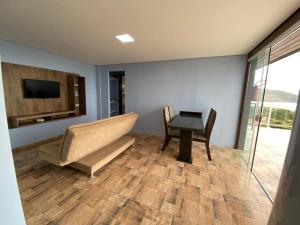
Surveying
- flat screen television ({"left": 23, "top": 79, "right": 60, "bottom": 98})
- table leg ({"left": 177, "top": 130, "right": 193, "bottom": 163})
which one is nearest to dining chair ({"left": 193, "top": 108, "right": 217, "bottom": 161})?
table leg ({"left": 177, "top": 130, "right": 193, "bottom": 163})

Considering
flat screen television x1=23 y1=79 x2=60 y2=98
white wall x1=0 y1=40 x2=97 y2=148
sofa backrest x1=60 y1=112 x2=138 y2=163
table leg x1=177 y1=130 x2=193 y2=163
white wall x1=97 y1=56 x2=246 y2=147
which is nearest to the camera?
sofa backrest x1=60 y1=112 x2=138 y2=163

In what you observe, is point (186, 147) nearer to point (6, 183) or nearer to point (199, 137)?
point (199, 137)

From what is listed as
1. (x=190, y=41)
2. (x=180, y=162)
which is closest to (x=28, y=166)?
(x=180, y=162)

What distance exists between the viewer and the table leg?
275cm

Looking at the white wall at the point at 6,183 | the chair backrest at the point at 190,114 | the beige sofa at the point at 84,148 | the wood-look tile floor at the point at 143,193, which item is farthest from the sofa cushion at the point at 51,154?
the chair backrest at the point at 190,114

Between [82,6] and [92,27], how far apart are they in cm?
50

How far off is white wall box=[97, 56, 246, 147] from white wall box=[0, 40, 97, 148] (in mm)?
1241

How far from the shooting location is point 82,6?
5.33 ft

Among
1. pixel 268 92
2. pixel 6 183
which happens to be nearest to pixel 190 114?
pixel 268 92

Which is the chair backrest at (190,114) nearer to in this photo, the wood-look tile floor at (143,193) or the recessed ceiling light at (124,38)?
the wood-look tile floor at (143,193)

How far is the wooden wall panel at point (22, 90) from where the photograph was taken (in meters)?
2.78

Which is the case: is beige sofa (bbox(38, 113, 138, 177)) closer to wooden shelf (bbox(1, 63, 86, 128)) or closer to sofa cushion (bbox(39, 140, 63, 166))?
sofa cushion (bbox(39, 140, 63, 166))

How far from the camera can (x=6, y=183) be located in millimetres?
625

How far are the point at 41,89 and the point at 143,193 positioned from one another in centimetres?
347
